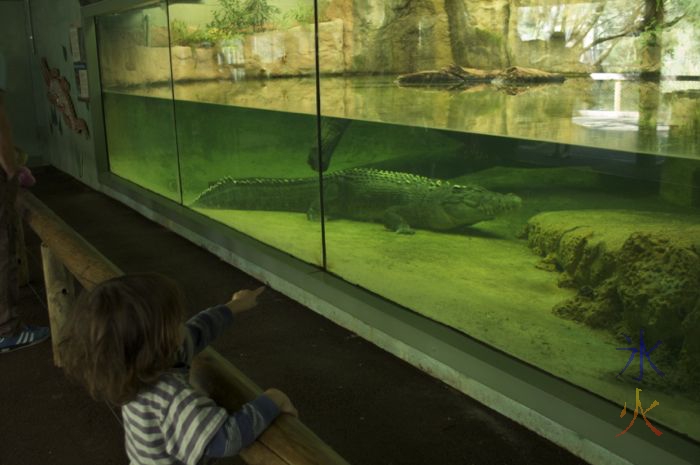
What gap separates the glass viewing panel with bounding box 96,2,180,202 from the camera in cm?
547

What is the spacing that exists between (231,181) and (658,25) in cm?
348

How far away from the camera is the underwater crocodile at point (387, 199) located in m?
2.71

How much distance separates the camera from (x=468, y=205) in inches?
108

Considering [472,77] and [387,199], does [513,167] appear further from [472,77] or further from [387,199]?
[387,199]

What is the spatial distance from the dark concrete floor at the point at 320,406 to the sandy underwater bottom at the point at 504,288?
30cm

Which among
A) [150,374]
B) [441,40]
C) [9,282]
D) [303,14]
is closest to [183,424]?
[150,374]

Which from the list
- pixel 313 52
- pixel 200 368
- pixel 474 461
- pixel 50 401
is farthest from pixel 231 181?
pixel 200 368

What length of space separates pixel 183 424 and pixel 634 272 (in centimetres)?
145

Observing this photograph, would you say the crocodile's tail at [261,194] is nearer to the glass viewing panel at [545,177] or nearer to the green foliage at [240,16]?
the glass viewing panel at [545,177]

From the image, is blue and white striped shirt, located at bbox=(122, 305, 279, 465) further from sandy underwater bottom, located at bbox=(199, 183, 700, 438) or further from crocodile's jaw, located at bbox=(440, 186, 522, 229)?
crocodile's jaw, located at bbox=(440, 186, 522, 229)

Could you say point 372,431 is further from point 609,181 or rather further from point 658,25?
point 658,25

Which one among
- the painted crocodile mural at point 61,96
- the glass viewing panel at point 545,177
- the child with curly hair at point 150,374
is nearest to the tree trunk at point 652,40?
the glass viewing panel at point 545,177

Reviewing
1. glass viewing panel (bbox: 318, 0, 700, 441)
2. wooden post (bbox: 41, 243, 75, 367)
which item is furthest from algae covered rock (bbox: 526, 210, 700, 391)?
wooden post (bbox: 41, 243, 75, 367)

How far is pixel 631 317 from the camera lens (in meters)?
2.03
